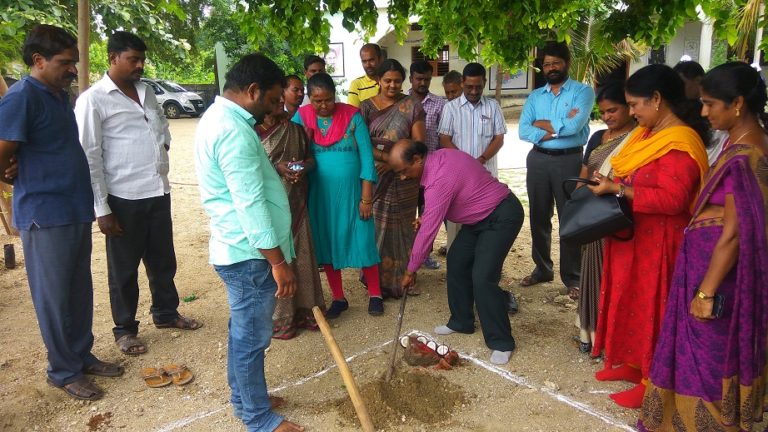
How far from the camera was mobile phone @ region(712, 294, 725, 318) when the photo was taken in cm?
234

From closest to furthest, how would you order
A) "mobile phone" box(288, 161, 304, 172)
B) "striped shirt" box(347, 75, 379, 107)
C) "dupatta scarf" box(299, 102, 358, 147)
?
"mobile phone" box(288, 161, 304, 172)
"dupatta scarf" box(299, 102, 358, 147)
"striped shirt" box(347, 75, 379, 107)

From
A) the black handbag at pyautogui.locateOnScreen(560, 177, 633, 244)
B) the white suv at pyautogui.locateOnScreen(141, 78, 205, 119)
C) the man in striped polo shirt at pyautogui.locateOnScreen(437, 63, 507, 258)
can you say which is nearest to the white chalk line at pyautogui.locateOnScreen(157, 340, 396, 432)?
the black handbag at pyautogui.locateOnScreen(560, 177, 633, 244)

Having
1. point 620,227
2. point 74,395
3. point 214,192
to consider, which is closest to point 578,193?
point 620,227

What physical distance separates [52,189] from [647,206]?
124 inches

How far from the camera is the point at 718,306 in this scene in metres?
2.34

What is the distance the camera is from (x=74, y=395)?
3.19m

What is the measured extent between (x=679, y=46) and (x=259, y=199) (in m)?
19.0

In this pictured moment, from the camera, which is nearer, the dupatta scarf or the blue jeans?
the blue jeans

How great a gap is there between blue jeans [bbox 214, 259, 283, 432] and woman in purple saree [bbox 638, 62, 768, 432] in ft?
6.27

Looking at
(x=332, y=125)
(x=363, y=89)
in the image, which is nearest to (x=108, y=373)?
(x=332, y=125)

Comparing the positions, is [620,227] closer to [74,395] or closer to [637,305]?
[637,305]

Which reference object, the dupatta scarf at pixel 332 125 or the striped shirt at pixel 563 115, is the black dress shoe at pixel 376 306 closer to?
the dupatta scarf at pixel 332 125

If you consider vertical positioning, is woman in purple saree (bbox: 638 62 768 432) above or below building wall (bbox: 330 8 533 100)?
below

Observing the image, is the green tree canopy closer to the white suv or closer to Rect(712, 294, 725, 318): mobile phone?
Rect(712, 294, 725, 318): mobile phone
